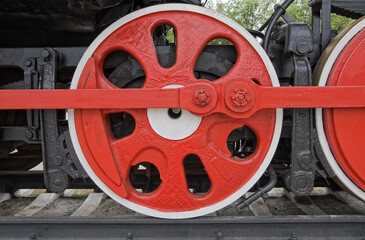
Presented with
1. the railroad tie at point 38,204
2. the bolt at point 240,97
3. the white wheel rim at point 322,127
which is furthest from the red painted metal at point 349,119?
the railroad tie at point 38,204

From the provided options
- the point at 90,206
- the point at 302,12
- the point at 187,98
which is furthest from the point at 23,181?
the point at 302,12

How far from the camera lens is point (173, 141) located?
152cm

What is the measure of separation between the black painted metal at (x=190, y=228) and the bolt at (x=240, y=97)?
0.69 m

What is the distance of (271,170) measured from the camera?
1.67 meters

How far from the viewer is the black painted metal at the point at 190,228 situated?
5.09 ft

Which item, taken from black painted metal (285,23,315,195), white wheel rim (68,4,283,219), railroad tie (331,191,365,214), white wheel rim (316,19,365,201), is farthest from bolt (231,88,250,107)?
railroad tie (331,191,365,214)

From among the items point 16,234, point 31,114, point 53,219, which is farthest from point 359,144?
point 16,234

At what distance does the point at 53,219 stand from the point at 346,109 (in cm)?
182

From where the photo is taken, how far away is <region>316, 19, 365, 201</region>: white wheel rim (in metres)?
1.48

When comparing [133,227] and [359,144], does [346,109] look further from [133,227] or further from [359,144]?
[133,227]

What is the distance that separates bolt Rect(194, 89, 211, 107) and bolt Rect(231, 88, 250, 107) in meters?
0.14

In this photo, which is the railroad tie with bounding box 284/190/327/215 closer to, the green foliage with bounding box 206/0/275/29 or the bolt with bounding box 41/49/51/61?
the bolt with bounding box 41/49/51/61

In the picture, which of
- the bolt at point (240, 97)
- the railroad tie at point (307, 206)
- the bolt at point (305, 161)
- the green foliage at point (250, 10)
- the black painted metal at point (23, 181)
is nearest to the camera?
the bolt at point (240, 97)

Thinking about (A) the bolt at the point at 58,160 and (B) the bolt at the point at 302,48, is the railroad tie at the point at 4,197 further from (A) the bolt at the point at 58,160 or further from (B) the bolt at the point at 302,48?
(B) the bolt at the point at 302,48
